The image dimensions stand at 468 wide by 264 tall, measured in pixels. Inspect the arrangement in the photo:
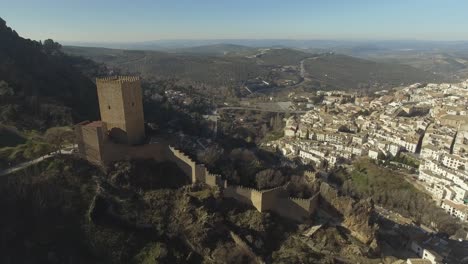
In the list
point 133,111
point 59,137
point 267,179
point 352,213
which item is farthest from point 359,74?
point 59,137

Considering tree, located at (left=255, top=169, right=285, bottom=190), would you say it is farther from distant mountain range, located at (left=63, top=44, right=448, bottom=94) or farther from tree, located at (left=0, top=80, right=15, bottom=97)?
distant mountain range, located at (left=63, top=44, right=448, bottom=94)

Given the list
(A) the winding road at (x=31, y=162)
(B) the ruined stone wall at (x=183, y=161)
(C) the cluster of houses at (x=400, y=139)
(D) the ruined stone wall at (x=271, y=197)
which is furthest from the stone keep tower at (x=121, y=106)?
(C) the cluster of houses at (x=400, y=139)

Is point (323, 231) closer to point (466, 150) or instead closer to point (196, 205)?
point (196, 205)

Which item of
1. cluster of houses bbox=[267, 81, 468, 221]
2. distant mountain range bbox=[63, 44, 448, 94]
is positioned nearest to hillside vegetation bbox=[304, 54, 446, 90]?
distant mountain range bbox=[63, 44, 448, 94]

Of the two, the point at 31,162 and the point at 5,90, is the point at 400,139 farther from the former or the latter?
the point at 5,90

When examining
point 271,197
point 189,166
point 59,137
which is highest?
point 59,137
